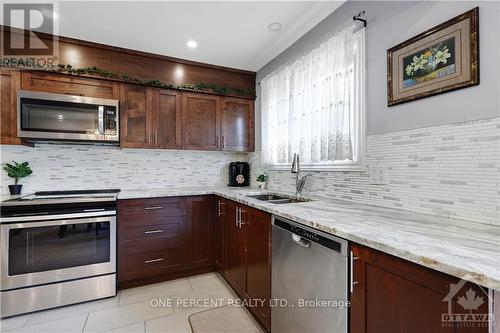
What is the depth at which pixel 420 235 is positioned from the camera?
100cm

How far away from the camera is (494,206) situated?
3.63 feet

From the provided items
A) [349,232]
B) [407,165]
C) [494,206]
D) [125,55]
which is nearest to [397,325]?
[349,232]

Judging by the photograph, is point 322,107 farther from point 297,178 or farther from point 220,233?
point 220,233

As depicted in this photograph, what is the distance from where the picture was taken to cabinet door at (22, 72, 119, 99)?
2.34 m

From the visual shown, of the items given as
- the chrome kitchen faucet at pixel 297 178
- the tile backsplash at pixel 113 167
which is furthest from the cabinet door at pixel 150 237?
the chrome kitchen faucet at pixel 297 178

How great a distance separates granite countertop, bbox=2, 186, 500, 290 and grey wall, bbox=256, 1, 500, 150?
A: 1.79ft

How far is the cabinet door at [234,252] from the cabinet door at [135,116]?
128cm

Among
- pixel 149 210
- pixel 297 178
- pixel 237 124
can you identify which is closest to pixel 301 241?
pixel 297 178

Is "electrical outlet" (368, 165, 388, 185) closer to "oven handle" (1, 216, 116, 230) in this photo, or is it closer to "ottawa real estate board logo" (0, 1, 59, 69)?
"oven handle" (1, 216, 116, 230)

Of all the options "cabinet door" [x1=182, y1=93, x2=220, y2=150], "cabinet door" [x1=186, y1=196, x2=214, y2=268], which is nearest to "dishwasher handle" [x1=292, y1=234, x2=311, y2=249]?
"cabinet door" [x1=186, y1=196, x2=214, y2=268]

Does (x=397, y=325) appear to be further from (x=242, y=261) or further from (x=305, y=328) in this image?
(x=242, y=261)

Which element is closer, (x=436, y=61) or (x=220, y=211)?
(x=436, y=61)

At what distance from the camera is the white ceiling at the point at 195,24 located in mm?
1995

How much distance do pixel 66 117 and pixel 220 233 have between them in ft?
6.42
